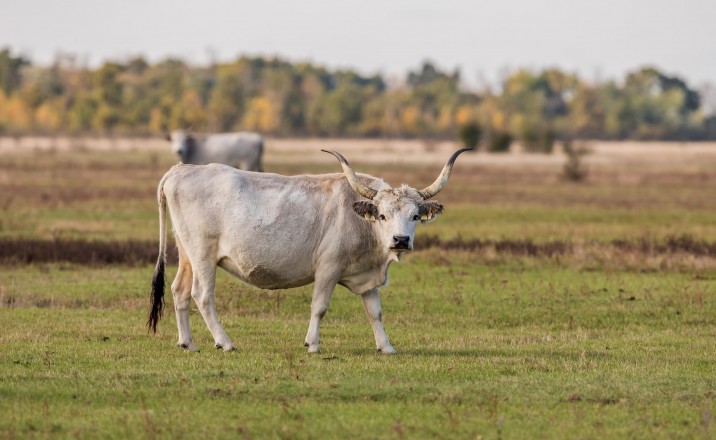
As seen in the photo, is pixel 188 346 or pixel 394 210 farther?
pixel 188 346

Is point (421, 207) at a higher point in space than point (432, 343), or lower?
higher

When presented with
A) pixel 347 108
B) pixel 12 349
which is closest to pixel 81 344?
pixel 12 349

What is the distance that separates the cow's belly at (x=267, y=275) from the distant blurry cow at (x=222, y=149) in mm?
30068

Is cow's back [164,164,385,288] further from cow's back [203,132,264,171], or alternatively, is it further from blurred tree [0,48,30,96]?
blurred tree [0,48,30,96]

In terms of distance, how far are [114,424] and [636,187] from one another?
42.3m

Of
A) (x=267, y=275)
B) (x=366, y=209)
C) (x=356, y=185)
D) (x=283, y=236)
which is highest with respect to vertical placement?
(x=356, y=185)

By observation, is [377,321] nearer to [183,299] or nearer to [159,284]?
[183,299]

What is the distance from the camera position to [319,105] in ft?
483

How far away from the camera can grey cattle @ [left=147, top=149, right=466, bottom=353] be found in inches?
537

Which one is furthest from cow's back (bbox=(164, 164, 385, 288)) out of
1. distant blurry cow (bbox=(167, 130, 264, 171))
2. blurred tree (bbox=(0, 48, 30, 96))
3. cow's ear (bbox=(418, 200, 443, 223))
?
blurred tree (bbox=(0, 48, 30, 96))

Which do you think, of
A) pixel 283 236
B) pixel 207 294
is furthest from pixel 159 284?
pixel 283 236

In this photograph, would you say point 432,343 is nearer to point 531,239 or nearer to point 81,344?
point 81,344

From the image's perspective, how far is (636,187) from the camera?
163 feet

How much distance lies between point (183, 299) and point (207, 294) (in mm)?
492
